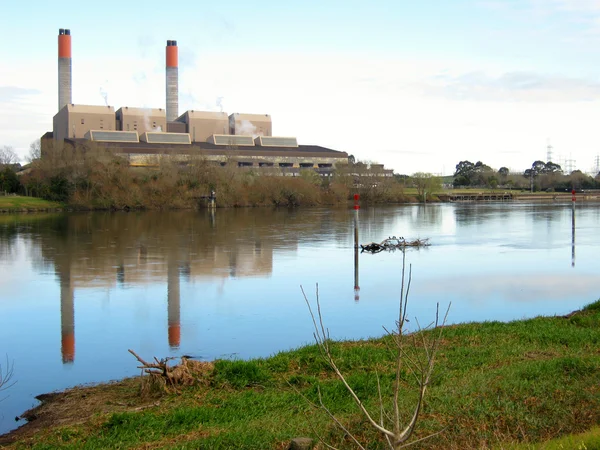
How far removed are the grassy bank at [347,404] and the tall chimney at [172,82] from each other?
81479mm

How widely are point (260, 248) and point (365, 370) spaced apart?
1835cm

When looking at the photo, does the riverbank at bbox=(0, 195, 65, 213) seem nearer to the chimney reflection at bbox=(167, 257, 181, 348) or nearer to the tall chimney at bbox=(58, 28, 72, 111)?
the tall chimney at bbox=(58, 28, 72, 111)

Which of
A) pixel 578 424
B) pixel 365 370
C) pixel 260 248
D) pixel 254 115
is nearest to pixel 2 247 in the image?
pixel 260 248

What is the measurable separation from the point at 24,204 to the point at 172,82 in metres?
34.1

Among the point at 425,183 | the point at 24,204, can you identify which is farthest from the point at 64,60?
the point at 425,183

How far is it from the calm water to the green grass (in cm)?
3013

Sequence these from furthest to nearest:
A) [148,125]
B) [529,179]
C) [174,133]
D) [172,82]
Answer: [529,179]
[148,125]
[174,133]
[172,82]

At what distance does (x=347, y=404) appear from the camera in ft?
22.3

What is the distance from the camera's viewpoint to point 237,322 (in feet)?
41.9

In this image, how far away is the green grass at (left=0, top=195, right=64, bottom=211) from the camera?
58375 millimetres

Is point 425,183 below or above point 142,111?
below

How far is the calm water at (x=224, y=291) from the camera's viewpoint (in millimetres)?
10812

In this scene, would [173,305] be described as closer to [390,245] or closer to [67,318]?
[67,318]

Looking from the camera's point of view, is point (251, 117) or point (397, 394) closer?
point (397, 394)
